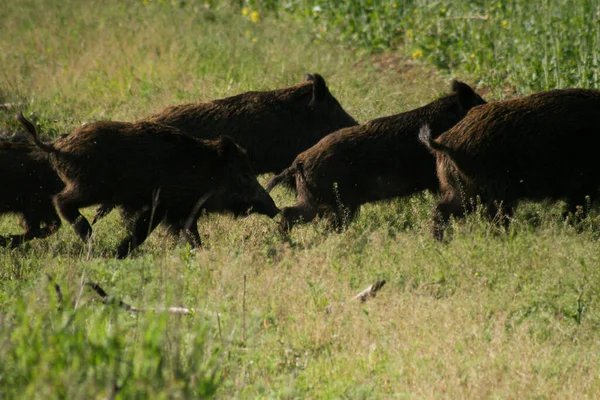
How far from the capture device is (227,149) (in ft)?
27.2

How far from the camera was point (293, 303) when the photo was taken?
20.3ft

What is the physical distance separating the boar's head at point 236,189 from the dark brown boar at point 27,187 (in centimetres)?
136

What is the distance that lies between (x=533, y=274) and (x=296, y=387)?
2.17 m

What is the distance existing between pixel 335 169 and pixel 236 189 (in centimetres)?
95

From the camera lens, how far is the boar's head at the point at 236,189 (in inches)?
328

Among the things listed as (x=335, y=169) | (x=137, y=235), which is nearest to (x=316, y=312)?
(x=335, y=169)

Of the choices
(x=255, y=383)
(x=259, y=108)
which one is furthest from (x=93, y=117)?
(x=255, y=383)

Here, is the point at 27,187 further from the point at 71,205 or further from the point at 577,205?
the point at 577,205

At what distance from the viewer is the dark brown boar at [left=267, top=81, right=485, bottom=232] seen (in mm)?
8078

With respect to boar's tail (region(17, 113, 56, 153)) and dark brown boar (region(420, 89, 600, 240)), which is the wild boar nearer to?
boar's tail (region(17, 113, 56, 153))

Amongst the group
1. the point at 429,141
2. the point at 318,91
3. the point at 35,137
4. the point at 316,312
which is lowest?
the point at 316,312

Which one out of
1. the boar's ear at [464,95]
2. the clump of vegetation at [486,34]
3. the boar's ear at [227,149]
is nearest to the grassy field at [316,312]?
the clump of vegetation at [486,34]

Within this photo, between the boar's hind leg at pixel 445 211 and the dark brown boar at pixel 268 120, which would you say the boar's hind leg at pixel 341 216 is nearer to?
the boar's hind leg at pixel 445 211

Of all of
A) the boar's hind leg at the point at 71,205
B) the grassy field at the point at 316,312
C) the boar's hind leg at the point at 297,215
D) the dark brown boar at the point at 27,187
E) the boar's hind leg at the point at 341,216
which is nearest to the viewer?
the grassy field at the point at 316,312
